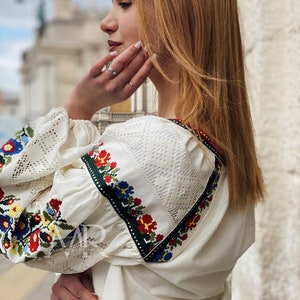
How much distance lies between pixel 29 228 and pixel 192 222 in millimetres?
250

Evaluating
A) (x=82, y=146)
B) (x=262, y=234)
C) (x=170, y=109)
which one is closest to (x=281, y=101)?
(x=262, y=234)

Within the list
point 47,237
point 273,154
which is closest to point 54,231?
point 47,237

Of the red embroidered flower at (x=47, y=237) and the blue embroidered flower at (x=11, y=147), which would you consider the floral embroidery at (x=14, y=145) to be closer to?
the blue embroidered flower at (x=11, y=147)

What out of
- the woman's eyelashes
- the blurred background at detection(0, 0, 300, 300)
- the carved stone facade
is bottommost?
the carved stone facade

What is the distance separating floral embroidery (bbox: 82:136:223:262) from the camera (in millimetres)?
665

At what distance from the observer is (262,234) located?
142 centimetres

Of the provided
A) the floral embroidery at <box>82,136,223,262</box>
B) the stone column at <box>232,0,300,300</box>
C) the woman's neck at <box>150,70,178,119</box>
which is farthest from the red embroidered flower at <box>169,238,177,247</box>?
the stone column at <box>232,0,300,300</box>

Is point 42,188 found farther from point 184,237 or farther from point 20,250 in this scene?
point 184,237

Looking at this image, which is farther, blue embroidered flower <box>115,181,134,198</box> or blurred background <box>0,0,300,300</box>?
blurred background <box>0,0,300,300</box>

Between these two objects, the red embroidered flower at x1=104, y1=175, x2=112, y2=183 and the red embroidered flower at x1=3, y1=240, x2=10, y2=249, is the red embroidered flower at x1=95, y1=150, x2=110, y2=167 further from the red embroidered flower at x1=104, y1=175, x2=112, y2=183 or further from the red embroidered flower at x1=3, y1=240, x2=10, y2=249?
the red embroidered flower at x1=3, y1=240, x2=10, y2=249

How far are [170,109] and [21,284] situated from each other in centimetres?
81

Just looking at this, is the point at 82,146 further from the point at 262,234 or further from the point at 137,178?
the point at 262,234

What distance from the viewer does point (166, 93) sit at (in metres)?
0.84

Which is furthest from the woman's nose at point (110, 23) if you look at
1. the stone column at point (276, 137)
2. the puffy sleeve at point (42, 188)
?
the stone column at point (276, 137)
